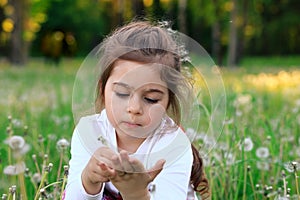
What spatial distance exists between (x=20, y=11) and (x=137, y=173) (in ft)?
53.5

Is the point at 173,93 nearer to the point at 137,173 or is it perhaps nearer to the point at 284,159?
the point at 137,173

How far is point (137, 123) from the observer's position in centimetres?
143

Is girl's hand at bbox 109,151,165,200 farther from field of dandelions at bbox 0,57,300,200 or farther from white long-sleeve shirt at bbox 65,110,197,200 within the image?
field of dandelions at bbox 0,57,300,200

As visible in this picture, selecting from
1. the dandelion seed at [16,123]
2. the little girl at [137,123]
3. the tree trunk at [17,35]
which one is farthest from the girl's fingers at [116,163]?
the tree trunk at [17,35]

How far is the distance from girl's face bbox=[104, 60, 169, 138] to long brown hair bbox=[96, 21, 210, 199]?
3 cm

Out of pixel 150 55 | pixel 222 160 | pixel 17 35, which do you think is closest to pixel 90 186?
pixel 150 55

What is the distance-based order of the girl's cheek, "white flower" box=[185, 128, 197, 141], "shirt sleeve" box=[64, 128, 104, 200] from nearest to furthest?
the girl's cheek, "white flower" box=[185, 128, 197, 141], "shirt sleeve" box=[64, 128, 104, 200]

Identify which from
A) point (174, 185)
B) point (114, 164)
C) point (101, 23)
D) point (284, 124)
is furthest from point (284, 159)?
point (101, 23)

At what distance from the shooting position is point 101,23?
34.1 meters

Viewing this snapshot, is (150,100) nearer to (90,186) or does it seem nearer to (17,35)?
Answer: (90,186)

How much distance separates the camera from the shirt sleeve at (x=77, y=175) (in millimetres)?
1652

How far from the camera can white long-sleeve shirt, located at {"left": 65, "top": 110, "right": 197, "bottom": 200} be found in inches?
57.9

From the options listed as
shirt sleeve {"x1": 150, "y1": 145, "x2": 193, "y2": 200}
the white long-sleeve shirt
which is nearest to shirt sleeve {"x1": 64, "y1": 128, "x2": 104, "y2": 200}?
the white long-sleeve shirt

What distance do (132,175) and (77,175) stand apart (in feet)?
1.24
